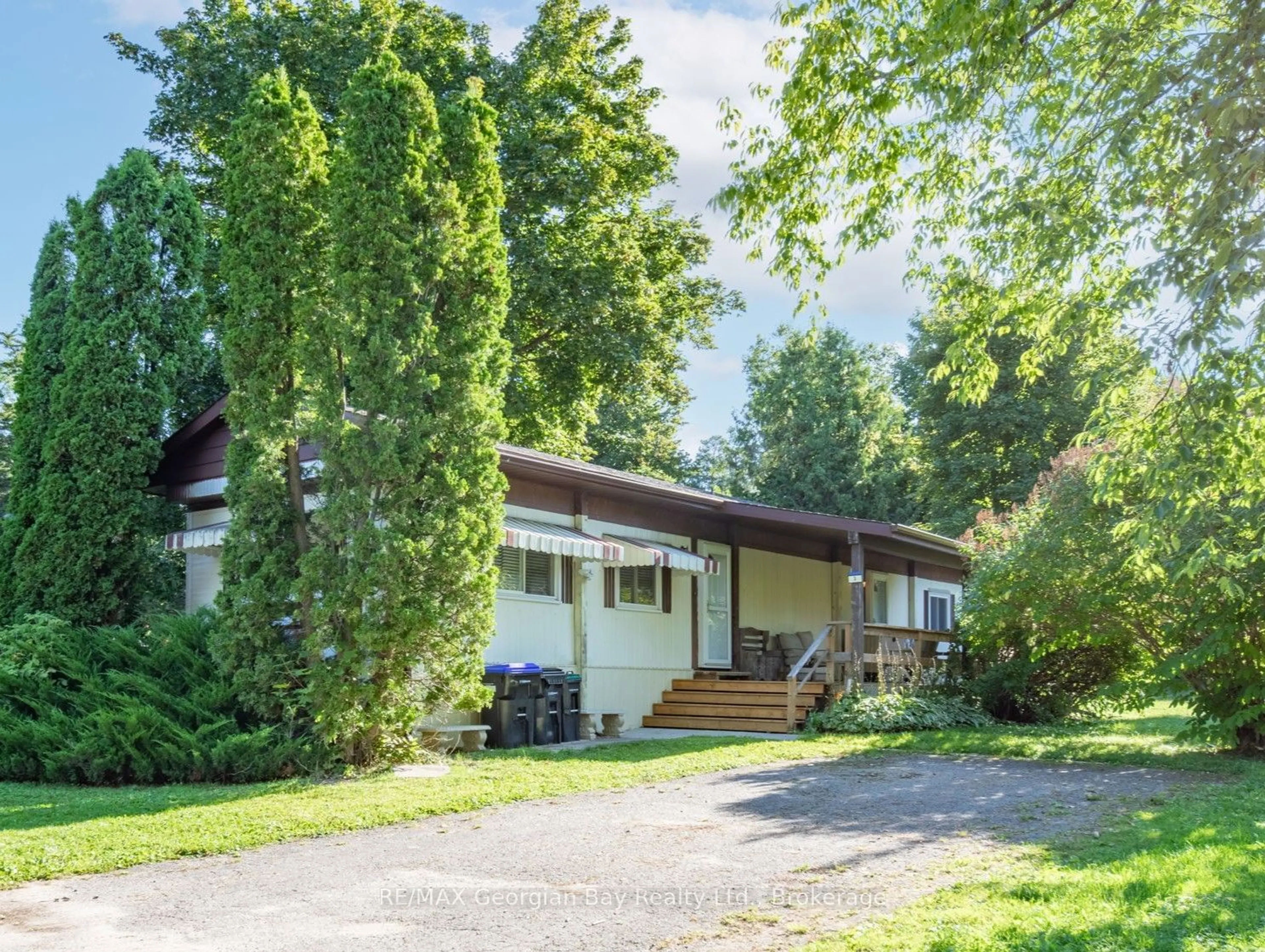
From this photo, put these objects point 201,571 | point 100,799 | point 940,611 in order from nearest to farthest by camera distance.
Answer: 1. point 100,799
2. point 201,571
3. point 940,611

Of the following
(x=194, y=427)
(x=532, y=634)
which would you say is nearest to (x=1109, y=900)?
(x=532, y=634)

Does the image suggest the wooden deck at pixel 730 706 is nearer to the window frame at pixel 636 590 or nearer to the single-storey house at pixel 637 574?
the single-storey house at pixel 637 574

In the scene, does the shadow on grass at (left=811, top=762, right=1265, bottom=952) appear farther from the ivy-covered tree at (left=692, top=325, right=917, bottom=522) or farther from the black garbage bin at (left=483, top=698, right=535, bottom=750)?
the ivy-covered tree at (left=692, top=325, right=917, bottom=522)

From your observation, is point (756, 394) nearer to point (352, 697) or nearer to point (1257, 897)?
point (352, 697)

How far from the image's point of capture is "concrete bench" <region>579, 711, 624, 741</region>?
14.5m

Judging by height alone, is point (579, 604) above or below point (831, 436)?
below

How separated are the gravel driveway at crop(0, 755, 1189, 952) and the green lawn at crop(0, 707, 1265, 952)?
312mm

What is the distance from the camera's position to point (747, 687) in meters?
16.3

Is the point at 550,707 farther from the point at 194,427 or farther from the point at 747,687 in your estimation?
the point at 194,427

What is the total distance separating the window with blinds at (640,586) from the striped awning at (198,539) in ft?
17.8

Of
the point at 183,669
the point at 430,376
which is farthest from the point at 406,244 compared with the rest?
the point at 183,669

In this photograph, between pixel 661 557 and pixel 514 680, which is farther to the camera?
pixel 661 557

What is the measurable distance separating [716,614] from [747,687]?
7.89 feet

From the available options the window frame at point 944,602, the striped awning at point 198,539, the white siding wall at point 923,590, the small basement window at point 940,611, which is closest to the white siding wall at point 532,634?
the striped awning at point 198,539
